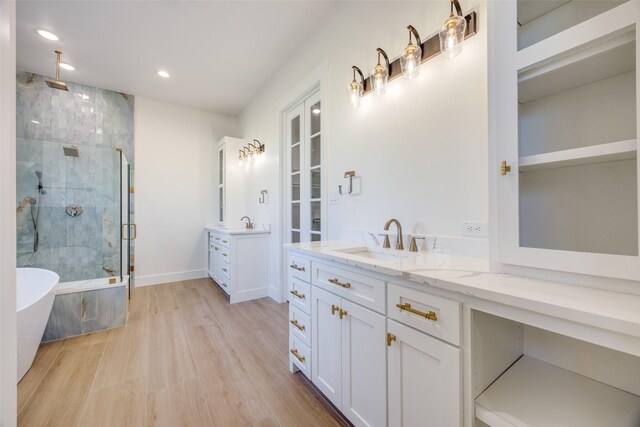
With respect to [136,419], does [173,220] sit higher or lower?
higher

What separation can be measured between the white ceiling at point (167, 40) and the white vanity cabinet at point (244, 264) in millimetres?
2166

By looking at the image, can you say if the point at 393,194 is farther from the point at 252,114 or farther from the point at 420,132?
the point at 252,114

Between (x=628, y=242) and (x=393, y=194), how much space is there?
113cm

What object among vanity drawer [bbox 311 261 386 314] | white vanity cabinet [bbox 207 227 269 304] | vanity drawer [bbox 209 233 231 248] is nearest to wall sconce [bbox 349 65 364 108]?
vanity drawer [bbox 311 261 386 314]

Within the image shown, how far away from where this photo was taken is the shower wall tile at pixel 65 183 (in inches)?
120

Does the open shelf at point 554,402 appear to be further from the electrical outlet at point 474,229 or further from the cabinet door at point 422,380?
the electrical outlet at point 474,229

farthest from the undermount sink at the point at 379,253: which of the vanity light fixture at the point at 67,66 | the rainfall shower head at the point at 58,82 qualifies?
the vanity light fixture at the point at 67,66

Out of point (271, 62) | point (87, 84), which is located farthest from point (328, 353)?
point (87, 84)

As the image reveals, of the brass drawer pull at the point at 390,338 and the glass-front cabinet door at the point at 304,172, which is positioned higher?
the glass-front cabinet door at the point at 304,172

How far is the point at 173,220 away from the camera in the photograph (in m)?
4.37

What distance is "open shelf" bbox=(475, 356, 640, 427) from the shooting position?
772mm

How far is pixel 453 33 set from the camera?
1.29 meters

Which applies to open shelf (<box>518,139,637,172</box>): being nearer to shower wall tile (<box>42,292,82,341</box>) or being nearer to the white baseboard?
shower wall tile (<box>42,292,82,341</box>)

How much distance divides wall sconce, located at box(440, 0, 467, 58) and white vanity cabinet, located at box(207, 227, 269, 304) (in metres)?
2.83
